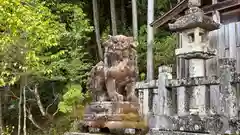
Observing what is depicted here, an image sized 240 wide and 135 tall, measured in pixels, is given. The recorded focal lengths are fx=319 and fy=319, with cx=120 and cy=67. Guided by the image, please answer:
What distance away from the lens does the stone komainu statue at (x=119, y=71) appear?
21.3 feet

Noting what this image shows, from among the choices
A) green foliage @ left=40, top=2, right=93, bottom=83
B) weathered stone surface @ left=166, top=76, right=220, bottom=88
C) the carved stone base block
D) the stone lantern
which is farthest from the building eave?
weathered stone surface @ left=166, top=76, right=220, bottom=88

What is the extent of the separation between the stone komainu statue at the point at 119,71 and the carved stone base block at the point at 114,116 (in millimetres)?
182

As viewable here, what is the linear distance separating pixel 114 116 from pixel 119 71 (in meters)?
0.94

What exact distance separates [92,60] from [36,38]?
24.4 feet

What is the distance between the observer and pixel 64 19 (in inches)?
659

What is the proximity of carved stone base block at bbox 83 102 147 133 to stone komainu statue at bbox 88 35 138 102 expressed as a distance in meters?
0.18

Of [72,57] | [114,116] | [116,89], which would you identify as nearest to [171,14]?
[72,57]

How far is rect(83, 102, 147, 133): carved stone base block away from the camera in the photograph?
602 cm

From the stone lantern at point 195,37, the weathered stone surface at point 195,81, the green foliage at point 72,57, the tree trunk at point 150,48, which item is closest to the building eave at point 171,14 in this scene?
the tree trunk at point 150,48

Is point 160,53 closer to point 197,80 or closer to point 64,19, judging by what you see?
point 64,19

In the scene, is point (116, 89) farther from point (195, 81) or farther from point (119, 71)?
point (195, 81)

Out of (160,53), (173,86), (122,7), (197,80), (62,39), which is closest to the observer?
(197,80)

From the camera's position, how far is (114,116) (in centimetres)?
611

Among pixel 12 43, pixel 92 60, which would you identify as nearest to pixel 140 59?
pixel 92 60
